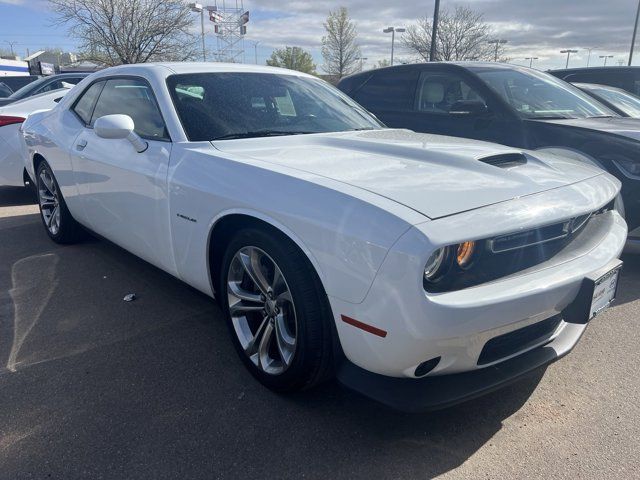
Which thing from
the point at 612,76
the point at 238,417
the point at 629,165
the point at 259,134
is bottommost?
the point at 238,417

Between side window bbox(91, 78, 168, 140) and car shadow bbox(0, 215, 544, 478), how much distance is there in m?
1.20

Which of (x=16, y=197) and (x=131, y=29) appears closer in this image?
(x=16, y=197)

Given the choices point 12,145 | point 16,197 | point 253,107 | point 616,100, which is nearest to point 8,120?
point 12,145

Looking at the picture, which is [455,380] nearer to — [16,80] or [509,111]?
[509,111]

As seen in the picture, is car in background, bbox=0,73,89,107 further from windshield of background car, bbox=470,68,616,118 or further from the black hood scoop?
the black hood scoop

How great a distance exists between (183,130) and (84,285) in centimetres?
169

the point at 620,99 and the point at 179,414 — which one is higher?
the point at 620,99

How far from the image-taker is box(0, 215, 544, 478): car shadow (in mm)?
2104

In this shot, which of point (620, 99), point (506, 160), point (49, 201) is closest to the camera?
point (506, 160)

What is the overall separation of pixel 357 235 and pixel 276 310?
0.77 m

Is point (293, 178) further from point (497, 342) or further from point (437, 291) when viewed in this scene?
point (497, 342)

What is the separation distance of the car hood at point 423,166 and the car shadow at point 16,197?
5231mm

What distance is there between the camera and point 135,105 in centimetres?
353

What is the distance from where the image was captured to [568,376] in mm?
2727
